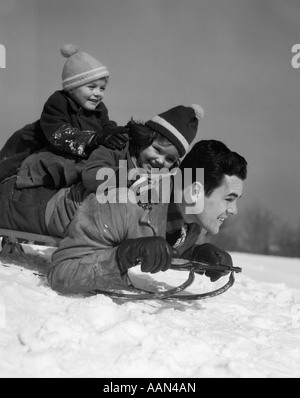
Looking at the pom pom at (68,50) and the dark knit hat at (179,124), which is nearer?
the dark knit hat at (179,124)

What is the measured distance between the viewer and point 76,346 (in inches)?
89.8

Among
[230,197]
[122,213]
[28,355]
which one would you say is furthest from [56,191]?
[28,355]

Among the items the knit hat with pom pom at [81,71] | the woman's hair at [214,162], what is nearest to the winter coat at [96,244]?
the woman's hair at [214,162]

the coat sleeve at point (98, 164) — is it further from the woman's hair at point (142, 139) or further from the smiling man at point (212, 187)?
the smiling man at point (212, 187)

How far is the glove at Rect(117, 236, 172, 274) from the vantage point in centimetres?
279

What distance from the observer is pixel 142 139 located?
12.0 ft

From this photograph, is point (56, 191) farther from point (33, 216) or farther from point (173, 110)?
point (173, 110)

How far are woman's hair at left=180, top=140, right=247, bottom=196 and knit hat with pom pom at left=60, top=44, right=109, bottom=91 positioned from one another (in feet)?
4.54

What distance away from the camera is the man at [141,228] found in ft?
9.43

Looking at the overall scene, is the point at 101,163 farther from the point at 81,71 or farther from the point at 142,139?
the point at 81,71

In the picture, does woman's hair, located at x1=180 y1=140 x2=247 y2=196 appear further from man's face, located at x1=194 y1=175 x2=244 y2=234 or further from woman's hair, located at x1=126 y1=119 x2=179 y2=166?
woman's hair, located at x1=126 y1=119 x2=179 y2=166

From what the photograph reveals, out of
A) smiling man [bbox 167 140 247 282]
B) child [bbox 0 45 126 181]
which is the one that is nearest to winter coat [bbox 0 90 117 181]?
child [bbox 0 45 126 181]

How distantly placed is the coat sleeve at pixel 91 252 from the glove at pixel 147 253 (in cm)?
9
